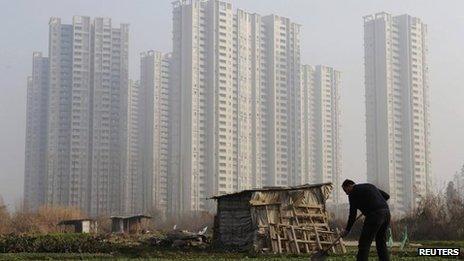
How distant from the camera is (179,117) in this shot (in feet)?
223

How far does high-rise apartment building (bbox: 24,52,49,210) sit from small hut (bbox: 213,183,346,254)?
166ft

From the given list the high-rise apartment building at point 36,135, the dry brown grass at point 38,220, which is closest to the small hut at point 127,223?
the dry brown grass at point 38,220

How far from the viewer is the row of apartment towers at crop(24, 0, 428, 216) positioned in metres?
68.1

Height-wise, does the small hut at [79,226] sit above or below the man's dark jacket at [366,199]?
below

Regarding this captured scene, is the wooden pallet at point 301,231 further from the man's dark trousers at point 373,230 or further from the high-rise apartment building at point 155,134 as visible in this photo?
the high-rise apartment building at point 155,134

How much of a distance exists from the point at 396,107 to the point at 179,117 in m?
23.0

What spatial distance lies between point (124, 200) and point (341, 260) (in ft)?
199

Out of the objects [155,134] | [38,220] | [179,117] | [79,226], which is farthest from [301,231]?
[155,134]

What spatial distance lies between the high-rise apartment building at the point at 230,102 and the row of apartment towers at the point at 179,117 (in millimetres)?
114

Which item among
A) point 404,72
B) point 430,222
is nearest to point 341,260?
point 430,222

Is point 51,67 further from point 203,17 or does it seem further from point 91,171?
point 203,17

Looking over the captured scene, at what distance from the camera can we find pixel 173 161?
69.4m

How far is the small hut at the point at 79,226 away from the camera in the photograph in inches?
1820

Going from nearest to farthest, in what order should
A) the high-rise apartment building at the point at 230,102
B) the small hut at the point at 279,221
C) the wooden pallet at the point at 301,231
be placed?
1. the wooden pallet at the point at 301,231
2. the small hut at the point at 279,221
3. the high-rise apartment building at the point at 230,102
